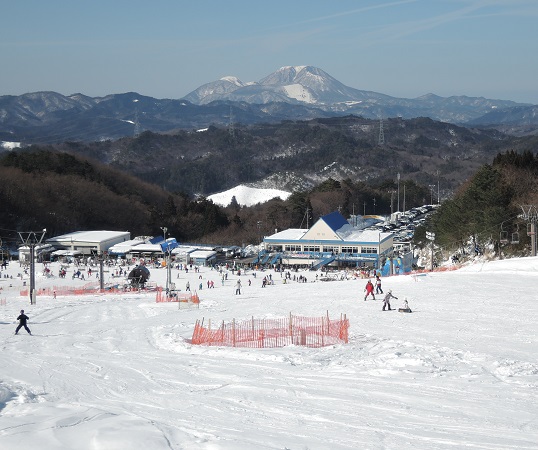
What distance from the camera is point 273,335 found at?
14.7 m

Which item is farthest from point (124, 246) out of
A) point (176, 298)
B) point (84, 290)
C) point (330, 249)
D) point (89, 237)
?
point (176, 298)

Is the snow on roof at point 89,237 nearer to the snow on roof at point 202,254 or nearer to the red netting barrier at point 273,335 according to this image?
the snow on roof at point 202,254

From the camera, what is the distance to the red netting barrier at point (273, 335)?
45.6 ft

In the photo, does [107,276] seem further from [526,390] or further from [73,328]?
[526,390]

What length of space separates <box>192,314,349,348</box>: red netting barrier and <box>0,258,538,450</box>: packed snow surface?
386 millimetres

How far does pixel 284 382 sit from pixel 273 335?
13.7ft

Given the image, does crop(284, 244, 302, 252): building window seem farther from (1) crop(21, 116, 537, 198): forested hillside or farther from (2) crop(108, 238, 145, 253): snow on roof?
(1) crop(21, 116, 537, 198): forested hillside

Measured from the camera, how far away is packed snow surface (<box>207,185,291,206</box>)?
11669 centimetres

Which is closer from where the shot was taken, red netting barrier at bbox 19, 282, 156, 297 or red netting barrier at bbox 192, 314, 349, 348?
red netting barrier at bbox 192, 314, 349, 348

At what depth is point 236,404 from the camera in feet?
30.2

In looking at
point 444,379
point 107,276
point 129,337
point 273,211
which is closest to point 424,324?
point 444,379

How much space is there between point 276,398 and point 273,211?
59659mm

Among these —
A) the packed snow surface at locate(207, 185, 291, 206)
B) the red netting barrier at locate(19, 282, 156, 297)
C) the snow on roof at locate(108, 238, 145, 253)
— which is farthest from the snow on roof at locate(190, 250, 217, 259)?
the packed snow surface at locate(207, 185, 291, 206)

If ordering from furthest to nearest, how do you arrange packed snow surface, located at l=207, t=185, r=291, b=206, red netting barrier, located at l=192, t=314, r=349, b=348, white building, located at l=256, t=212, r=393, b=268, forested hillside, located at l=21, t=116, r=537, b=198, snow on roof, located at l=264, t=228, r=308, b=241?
forested hillside, located at l=21, t=116, r=537, b=198
packed snow surface, located at l=207, t=185, r=291, b=206
snow on roof, located at l=264, t=228, r=308, b=241
white building, located at l=256, t=212, r=393, b=268
red netting barrier, located at l=192, t=314, r=349, b=348
